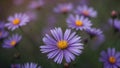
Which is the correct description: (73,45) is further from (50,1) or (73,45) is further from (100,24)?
(50,1)

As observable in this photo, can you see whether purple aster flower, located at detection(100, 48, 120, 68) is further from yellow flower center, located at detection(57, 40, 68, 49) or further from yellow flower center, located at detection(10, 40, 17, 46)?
yellow flower center, located at detection(10, 40, 17, 46)

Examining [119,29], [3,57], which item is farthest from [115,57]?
[3,57]

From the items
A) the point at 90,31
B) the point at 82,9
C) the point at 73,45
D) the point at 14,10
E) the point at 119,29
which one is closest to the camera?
the point at 73,45

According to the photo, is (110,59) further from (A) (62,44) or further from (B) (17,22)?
(B) (17,22)

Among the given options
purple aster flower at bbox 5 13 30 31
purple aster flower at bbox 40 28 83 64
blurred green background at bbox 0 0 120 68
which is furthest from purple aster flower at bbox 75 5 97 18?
purple aster flower at bbox 40 28 83 64

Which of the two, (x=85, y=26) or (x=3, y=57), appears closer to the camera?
(x=85, y=26)

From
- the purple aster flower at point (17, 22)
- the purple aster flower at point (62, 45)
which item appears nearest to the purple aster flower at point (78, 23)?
the purple aster flower at point (62, 45)

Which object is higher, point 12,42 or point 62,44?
point 12,42

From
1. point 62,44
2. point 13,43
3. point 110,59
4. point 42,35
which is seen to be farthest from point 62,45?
point 42,35
